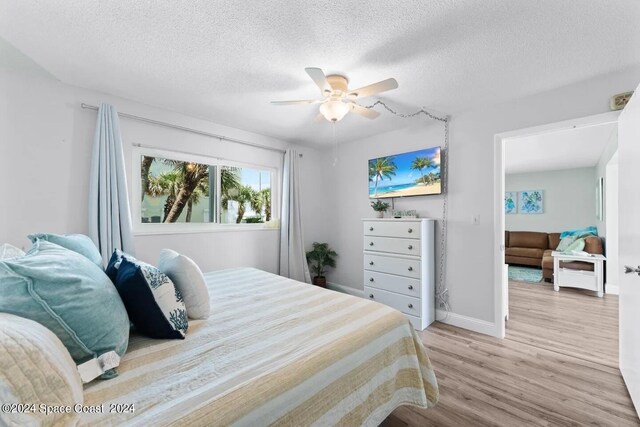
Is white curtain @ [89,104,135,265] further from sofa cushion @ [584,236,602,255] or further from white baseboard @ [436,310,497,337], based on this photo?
sofa cushion @ [584,236,602,255]

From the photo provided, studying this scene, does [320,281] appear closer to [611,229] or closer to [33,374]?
[33,374]

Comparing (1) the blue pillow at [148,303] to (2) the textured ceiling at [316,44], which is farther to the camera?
(2) the textured ceiling at [316,44]

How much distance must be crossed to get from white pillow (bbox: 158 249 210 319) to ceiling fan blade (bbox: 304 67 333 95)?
1.37 meters

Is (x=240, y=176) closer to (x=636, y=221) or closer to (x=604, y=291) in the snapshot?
(x=636, y=221)

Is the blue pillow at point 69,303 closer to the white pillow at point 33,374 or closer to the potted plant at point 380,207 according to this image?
the white pillow at point 33,374

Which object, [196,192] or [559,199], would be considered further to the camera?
[559,199]

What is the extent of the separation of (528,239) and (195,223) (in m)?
6.99

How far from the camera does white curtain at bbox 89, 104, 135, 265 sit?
2.32 metres

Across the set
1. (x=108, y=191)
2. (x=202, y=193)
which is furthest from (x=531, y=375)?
(x=108, y=191)

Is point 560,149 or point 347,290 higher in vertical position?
point 560,149

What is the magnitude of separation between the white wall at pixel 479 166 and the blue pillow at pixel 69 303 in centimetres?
304

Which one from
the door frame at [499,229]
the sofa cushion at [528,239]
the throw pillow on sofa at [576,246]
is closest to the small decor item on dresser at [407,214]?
the door frame at [499,229]

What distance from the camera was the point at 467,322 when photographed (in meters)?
2.86

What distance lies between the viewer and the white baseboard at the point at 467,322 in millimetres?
2695
